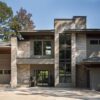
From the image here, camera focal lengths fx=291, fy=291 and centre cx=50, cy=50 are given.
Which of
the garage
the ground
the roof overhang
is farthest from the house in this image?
the ground

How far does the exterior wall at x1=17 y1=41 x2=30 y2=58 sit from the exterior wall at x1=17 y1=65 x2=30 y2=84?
49.6 inches

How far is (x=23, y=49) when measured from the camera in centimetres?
3316

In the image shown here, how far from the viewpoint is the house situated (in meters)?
32.0

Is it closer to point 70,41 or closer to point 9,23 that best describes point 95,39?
point 70,41

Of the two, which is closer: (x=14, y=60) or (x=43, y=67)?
(x=14, y=60)

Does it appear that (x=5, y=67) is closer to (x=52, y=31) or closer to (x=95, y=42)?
(x=52, y=31)

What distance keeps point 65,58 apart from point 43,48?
9.21 feet

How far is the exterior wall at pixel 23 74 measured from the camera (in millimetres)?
33156

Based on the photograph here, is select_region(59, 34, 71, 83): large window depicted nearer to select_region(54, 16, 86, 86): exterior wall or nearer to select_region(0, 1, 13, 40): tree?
select_region(54, 16, 86, 86): exterior wall

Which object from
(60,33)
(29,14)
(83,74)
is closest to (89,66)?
(83,74)

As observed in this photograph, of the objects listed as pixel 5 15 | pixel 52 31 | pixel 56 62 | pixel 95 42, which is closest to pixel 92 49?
pixel 95 42

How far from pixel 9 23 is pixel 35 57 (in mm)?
22922

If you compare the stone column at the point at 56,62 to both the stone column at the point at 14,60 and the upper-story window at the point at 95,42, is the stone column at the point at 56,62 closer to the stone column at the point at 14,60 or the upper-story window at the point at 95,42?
the upper-story window at the point at 95,42

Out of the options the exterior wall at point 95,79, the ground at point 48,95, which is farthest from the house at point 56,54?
the ground at point 48,95
